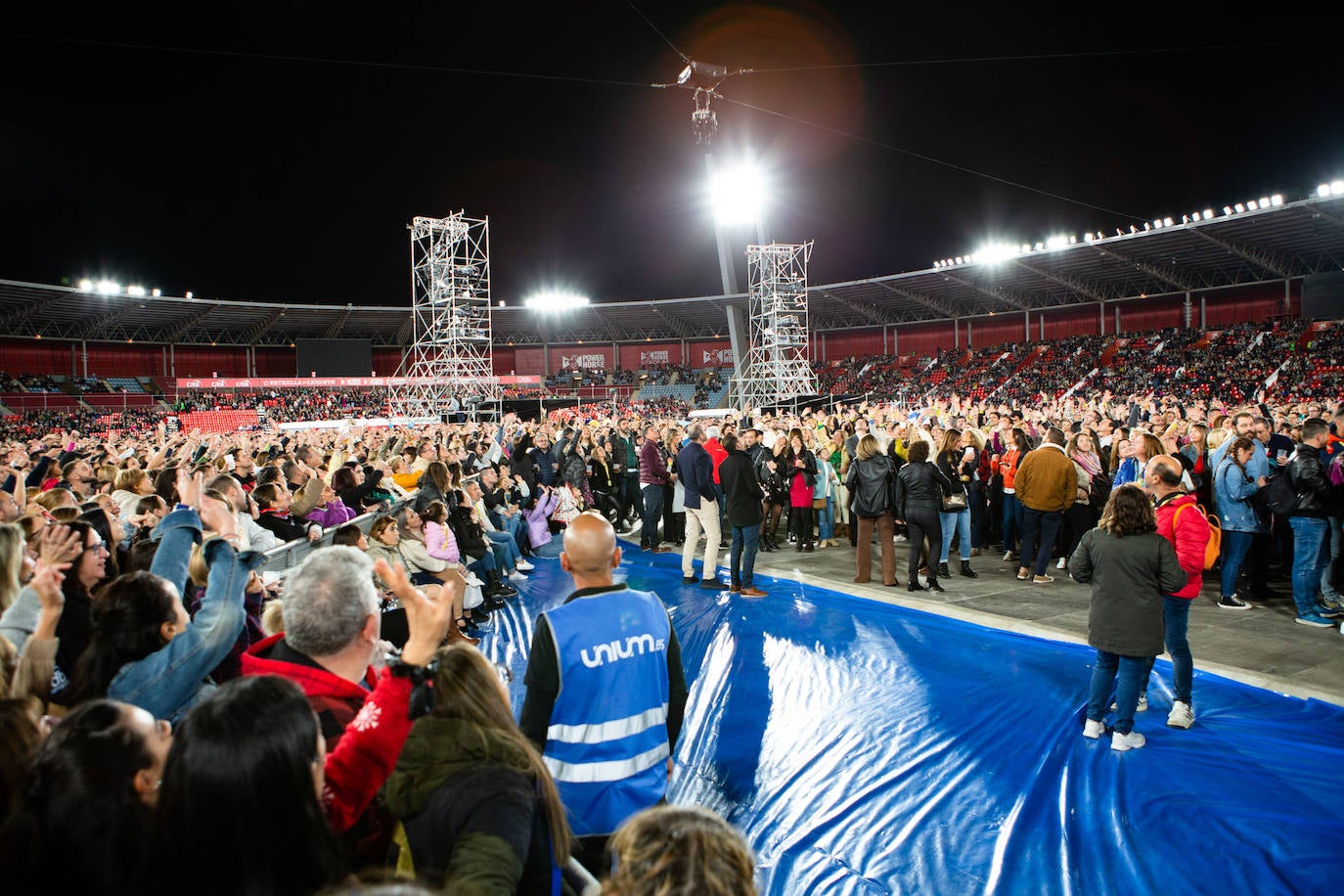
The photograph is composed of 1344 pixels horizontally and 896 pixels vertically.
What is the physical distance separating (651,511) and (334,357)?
47079 mm

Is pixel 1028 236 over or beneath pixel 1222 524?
over

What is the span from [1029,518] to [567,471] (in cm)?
645

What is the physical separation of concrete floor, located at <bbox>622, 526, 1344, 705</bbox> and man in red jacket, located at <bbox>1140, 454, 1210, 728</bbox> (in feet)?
1.69

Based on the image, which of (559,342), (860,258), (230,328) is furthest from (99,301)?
(860,258)

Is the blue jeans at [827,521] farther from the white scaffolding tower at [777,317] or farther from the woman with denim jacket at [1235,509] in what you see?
the white scaffolding tower at [777,317]

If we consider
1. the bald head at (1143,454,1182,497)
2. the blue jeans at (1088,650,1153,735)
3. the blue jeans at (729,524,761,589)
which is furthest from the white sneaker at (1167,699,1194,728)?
the blue jeans at (729,524,761,589)

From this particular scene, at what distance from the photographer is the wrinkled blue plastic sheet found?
3371 mm

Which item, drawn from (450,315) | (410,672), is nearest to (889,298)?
(450,315)

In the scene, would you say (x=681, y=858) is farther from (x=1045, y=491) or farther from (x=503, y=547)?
(x=503, y=547)

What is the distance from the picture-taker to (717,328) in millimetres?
54938

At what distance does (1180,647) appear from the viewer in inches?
183

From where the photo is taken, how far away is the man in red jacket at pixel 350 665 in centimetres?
183

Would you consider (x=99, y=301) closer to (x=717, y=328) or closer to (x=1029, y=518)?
(x=717, y=328)

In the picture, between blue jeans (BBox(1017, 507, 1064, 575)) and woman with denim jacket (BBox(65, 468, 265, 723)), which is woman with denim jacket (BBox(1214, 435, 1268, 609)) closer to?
blue jeans (BBox(1017, 507, 1064, 575))
